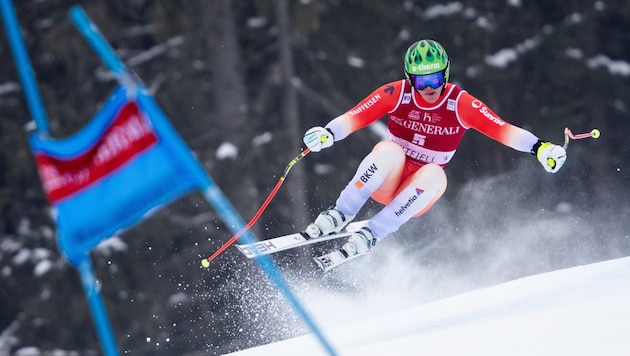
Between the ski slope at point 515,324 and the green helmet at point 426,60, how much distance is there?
4.75 ft

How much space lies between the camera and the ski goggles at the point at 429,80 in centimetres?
554

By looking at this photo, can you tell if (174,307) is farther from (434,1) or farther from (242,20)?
(434,1)

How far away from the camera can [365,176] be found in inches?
226

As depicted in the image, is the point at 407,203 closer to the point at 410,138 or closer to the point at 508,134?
the point at 410,138

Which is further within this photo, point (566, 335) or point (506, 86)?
point (506, 86)

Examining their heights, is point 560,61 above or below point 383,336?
below

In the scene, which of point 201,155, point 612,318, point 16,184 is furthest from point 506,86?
point 612,318

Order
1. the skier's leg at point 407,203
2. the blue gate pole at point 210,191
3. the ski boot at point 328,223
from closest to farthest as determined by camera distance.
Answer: the blue gate pole at point 210,191 < the skier's leg at point 407,203 < the ski boot at point 328,223

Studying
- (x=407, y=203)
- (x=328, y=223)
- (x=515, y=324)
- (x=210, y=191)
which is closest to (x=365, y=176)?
(x=407, y=203)

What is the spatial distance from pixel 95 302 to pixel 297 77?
435 inches

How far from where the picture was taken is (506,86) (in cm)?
1451

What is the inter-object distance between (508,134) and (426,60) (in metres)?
0.66

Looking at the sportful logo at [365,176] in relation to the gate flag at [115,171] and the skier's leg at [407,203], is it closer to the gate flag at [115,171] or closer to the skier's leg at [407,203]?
the skier's leg at [407,203]

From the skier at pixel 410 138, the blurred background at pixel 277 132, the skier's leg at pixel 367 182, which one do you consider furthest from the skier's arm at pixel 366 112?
the blurred background at pixel 277 132
